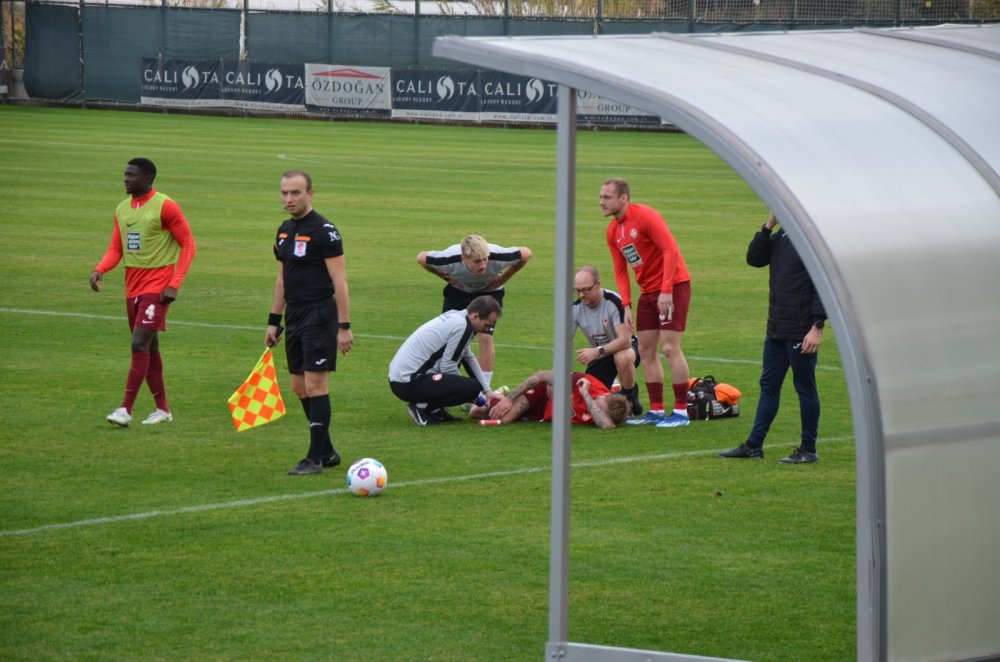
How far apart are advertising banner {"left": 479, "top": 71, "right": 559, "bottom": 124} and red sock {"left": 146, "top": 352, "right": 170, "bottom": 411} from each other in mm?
39752

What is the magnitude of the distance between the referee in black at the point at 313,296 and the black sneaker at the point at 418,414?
193 cm

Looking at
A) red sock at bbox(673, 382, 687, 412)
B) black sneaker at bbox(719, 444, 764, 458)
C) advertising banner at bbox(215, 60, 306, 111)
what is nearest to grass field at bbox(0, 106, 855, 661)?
black sneaker at bbox(719, 444, 764, 458)

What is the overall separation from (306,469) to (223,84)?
45593 mm

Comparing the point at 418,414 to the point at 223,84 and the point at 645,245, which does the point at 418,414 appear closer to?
the point at 645,245

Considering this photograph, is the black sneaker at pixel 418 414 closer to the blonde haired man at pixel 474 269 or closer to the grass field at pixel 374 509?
the grass field at pixel 374 509

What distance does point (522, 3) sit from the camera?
57.3m

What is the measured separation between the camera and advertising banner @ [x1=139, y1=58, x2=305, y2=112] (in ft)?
179

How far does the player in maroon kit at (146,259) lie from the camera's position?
42.1 feet

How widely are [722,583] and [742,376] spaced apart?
266 inches

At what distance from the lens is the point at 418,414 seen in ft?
43.9

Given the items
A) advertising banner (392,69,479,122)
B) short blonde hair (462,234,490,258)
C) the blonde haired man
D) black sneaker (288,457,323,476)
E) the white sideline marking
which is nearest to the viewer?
the white sideline marking

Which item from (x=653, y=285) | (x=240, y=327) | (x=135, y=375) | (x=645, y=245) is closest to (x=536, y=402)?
(x=653, y=285)

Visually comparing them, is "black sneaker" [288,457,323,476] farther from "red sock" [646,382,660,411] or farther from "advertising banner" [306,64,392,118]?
"advertising banner" [306,64,392,118]

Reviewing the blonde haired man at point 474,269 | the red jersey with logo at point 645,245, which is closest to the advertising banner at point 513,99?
the blonde haired man at point 474,269
